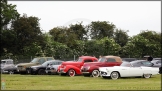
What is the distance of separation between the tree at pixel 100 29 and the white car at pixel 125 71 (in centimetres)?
5075

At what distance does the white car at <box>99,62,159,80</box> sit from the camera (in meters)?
24.2

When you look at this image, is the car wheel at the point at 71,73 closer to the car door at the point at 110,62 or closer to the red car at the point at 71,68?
the red car at the point at 71,68

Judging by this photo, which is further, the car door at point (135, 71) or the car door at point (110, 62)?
the car door at point (110, 62)

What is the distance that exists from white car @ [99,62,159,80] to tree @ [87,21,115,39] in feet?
167

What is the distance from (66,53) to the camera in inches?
2254

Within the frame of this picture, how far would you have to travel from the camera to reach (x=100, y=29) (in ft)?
252

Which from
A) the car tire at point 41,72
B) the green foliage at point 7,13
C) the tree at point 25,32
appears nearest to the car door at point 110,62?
the car tire at point 41,72

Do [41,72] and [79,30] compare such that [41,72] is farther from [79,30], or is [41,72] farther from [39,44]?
[79,30]

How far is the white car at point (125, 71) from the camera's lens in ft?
79.5

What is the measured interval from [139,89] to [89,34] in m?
61.2

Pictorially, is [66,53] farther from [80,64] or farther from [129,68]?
[129,68]

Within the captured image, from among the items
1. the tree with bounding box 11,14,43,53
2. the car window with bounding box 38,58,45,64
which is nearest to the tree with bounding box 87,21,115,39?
the tree with bounding box 11,14,43,53

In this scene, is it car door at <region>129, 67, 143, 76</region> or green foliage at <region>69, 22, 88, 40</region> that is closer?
car door at <region>129, 67, 143, 76</region>

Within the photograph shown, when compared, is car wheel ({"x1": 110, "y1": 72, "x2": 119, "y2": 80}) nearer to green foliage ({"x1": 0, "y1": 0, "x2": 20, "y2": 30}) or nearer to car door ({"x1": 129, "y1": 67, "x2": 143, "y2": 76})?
car door ({"x1": 129, "y1": 67, "x2": 143, "y2": 76})
